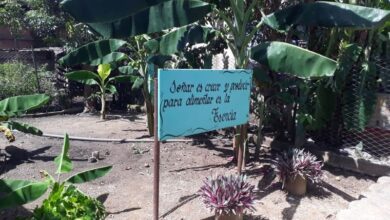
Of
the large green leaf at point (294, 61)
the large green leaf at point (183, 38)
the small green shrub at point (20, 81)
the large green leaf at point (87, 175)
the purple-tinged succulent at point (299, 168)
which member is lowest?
the purple-tinged succulent at point (299, 168)

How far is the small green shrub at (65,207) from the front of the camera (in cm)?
323

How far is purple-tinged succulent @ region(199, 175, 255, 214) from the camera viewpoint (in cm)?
363

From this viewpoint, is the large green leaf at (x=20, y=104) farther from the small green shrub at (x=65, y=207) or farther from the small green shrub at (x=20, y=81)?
the small green shrub at (x=20, y=81)

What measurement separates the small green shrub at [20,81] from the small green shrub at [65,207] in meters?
7.18

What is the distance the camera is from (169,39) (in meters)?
5.50

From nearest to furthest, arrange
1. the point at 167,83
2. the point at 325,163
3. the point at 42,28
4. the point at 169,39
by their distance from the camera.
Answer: the point at 167,83
the point at 169,39
the point at 325,163
the point at 42,28

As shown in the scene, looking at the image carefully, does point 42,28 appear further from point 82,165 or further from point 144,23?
point 144,23

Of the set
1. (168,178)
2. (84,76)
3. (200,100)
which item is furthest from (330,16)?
(84,76)

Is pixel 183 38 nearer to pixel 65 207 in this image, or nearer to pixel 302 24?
pixel 302 24

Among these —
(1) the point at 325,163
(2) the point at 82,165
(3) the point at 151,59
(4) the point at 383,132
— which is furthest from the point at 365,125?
(2) the point at 82,165

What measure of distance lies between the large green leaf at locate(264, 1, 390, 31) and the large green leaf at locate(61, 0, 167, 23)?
1.57m

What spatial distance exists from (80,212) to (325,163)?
3.90m

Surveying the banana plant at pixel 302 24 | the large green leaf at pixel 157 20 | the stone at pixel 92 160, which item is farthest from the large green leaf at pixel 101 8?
the stone at pixel 92 160

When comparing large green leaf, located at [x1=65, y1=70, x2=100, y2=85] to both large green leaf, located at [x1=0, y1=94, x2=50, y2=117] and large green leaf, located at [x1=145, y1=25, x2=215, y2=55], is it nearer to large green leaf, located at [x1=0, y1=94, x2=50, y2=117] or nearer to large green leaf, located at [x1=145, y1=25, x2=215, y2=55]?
large green leaf, located at [x1=145, y1=25, x2=215, y2=55]
